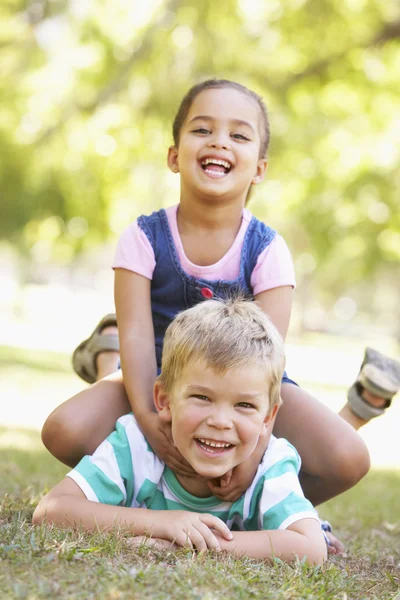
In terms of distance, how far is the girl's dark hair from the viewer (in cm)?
350

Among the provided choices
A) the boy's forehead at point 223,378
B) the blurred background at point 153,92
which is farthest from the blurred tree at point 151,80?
the boy's forehead at point 223,378

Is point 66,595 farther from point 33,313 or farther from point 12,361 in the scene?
point 33,313

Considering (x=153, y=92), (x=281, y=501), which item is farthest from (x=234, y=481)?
(x=153, y=92)

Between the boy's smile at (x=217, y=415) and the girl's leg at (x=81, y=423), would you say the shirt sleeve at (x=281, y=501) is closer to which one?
the boy's smile at (x=217, y=415)

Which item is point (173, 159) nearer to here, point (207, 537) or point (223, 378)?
point (223, 378)

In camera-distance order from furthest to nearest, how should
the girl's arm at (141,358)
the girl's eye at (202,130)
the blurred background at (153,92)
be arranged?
the blurred background at (153,92), the girl's eye at (202,130), the girl's arm at (141,358)

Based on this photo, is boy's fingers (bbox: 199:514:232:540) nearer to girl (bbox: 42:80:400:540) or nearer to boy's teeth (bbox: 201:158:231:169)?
girl (bbox: 42:80:400:540)

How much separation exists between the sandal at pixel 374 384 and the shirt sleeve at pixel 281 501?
1233 mm

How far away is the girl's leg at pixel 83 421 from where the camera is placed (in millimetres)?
3104

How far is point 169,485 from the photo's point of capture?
9.59 feet

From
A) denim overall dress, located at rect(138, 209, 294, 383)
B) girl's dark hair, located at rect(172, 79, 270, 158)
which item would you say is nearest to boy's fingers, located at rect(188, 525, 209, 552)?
denim overall dress, located at rect(138, 209, 294, 383)

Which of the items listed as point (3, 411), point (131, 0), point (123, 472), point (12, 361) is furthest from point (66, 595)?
point (12, 361)

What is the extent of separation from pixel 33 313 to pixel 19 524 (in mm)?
27291

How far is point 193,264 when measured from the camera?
3.40 m
